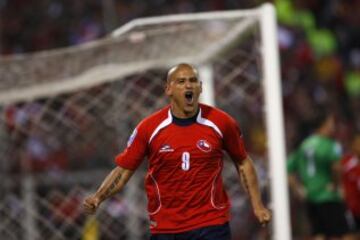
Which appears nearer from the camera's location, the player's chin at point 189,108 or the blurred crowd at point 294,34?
the player's chin at point 189,108

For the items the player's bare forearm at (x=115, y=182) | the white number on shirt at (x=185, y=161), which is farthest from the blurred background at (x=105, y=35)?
the white number on shirt at (x=185, y=161)

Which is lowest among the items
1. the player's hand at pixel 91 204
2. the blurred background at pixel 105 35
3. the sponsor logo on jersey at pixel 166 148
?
the player's hand at pixel 91 204

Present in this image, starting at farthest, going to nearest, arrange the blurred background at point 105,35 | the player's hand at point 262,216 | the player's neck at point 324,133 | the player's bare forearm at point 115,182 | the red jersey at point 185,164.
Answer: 1. the blurred background at point 105,35
2. the player's neck at point 324,133
3. the player's bare forearm at point 115,182
4. the red jersey at point 185,164
5. the player's hand at point 262,216

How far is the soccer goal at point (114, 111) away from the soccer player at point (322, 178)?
453mm

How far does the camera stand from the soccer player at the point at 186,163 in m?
5.83

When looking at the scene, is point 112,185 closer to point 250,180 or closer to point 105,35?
point 250,180

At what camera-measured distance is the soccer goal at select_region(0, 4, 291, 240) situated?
870 cm

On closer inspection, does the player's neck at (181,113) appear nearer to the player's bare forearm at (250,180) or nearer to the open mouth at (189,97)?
the open mouth at (189,97)

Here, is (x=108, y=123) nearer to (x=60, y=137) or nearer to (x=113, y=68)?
(x=60, y=137)

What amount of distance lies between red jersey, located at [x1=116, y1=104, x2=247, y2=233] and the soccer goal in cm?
235

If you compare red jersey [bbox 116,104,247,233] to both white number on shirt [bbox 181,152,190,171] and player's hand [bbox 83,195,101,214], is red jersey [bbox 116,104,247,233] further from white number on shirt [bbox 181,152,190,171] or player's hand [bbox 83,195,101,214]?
player's hand [bbox 83,195,101,214]

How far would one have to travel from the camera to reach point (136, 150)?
5.94 m

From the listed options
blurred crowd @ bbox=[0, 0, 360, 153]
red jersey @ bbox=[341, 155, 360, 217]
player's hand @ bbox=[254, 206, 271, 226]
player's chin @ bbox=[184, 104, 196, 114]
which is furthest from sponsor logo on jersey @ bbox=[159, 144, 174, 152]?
blurred crowd @ bbox=[0, 0, 360, 153]

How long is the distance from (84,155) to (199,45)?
388 centimetres
